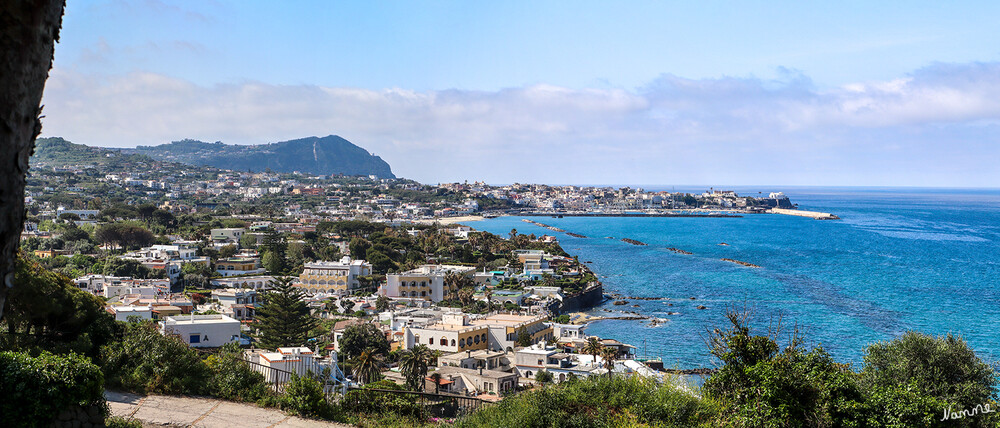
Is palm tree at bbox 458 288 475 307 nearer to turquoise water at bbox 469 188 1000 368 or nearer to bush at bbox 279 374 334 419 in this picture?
turquoise water at bbox 469 188 1000 368

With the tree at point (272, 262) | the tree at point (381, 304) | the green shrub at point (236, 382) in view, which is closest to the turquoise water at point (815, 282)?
the tree at point (381, 304)

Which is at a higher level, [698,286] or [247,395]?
[247,395]

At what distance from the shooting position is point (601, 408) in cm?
647

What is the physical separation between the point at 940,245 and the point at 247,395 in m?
72.4

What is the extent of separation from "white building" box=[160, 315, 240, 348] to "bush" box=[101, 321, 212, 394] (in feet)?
35.8

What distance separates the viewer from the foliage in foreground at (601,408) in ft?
19.9

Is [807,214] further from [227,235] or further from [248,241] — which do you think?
[227,235]

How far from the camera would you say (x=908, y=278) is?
146 ft

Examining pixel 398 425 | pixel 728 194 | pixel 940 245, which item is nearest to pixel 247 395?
pixel 398 425

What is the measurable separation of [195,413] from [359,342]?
14.8m

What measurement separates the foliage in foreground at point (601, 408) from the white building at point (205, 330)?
45.6ft

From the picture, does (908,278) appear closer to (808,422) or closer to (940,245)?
(940,245)

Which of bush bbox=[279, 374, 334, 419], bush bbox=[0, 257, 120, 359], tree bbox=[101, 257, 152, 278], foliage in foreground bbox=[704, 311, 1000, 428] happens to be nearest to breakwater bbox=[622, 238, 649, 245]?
tree bbox=[101, 257, 152, 278]

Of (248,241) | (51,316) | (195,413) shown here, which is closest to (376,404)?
(195,413)
